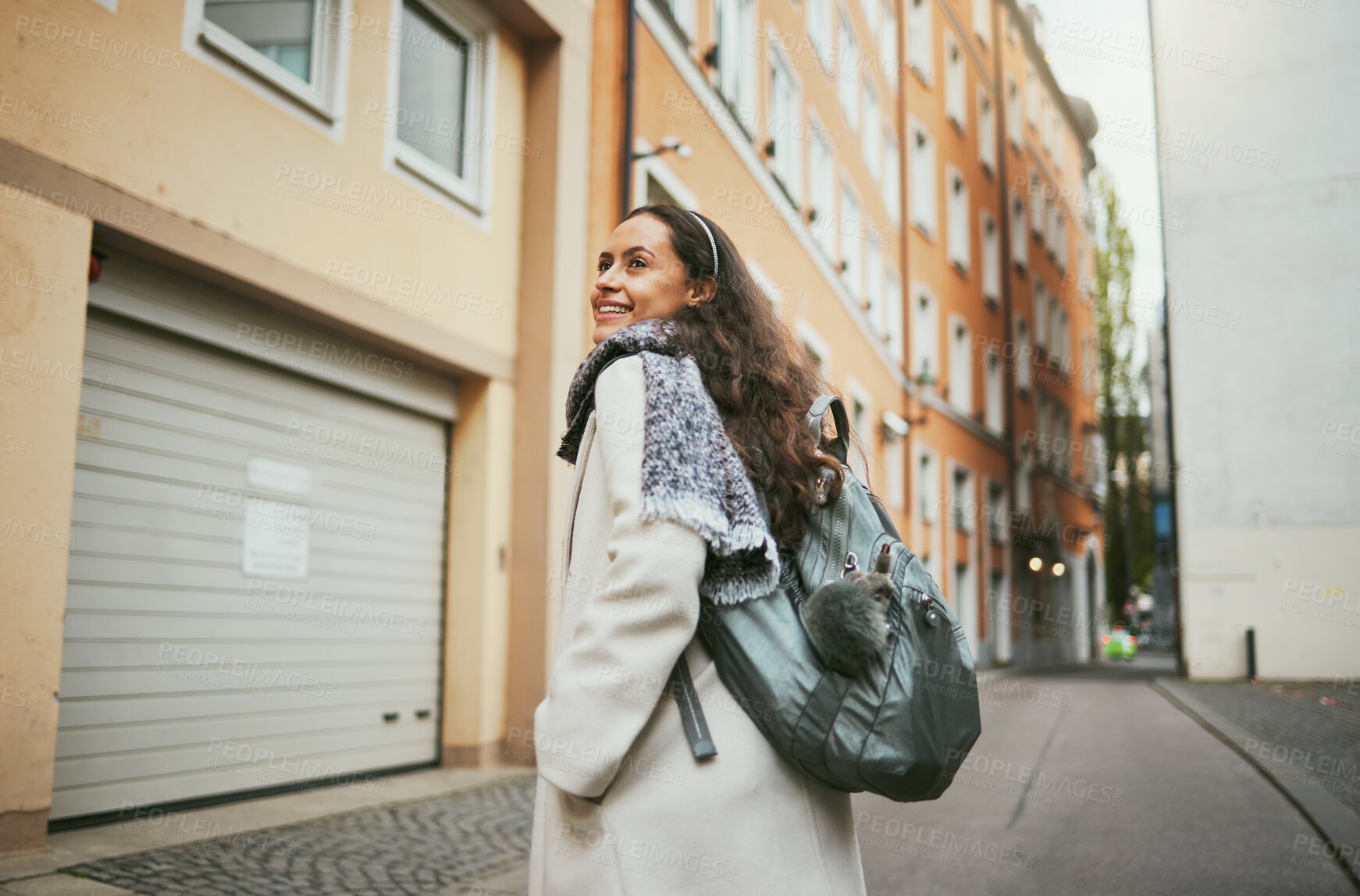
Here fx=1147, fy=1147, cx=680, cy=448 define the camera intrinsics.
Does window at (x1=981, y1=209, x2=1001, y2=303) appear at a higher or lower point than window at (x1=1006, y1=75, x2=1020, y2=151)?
lower

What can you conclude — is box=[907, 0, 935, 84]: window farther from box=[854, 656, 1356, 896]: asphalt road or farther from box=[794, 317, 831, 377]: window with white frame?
box=[854, 656, 1356, 896]: asphalt road

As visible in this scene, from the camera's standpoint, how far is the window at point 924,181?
82.7ft

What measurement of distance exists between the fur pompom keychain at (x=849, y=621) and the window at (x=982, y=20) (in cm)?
3257

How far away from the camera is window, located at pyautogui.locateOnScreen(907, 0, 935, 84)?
84.2 ft

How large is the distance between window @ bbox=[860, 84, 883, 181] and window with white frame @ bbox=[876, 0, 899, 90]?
131 cm

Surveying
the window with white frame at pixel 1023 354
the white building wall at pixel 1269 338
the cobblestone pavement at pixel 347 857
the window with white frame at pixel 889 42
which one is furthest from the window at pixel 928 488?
the cobblestone pavement at pixel 347 857

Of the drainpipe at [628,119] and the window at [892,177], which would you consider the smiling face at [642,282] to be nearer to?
the drainpipe at [628,119]

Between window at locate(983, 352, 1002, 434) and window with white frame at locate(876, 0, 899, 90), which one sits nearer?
window with white frame at locate(876, 0, 899, 90)

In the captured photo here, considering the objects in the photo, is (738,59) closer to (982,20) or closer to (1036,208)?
(982,20)

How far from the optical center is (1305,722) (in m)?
12.1

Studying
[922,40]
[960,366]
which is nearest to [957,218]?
[960,366]

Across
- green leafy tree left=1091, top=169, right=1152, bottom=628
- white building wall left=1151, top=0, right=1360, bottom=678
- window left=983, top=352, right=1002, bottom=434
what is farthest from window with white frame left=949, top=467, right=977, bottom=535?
green leafy tree left=1091, top=169, right=1152, bottom=628

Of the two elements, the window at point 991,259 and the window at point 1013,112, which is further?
the window at point 1013,112

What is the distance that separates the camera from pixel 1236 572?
20.2m
